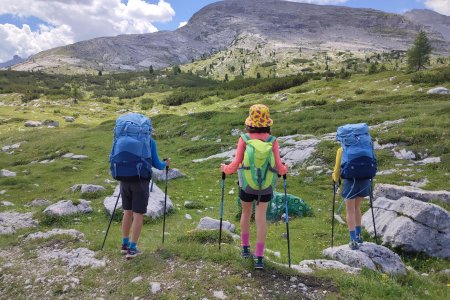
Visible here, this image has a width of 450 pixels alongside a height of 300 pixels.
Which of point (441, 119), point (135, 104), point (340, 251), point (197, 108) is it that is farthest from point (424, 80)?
point (135, 104)

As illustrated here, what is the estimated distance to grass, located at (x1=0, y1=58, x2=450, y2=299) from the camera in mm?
7867

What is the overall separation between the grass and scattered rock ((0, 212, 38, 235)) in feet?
1.33

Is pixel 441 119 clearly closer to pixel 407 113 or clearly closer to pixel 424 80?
pixel 407 113

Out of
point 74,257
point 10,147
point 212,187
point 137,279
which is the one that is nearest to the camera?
point 137,279

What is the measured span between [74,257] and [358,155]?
803 centimetres

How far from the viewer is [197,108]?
6250 cm

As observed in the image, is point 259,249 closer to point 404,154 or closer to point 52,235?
point 52,235

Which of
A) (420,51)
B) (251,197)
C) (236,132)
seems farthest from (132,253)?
(420,51)

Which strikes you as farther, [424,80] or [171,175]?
[424,80]

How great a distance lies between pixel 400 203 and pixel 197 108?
171 feet

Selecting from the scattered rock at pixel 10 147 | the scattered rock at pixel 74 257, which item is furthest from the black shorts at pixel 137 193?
the scattered rock at pixel 10 147

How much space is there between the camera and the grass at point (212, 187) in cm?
787

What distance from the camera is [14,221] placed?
1442cm

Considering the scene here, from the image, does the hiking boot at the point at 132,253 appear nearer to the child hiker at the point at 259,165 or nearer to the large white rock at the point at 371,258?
the child hiker at the point at 259,165
